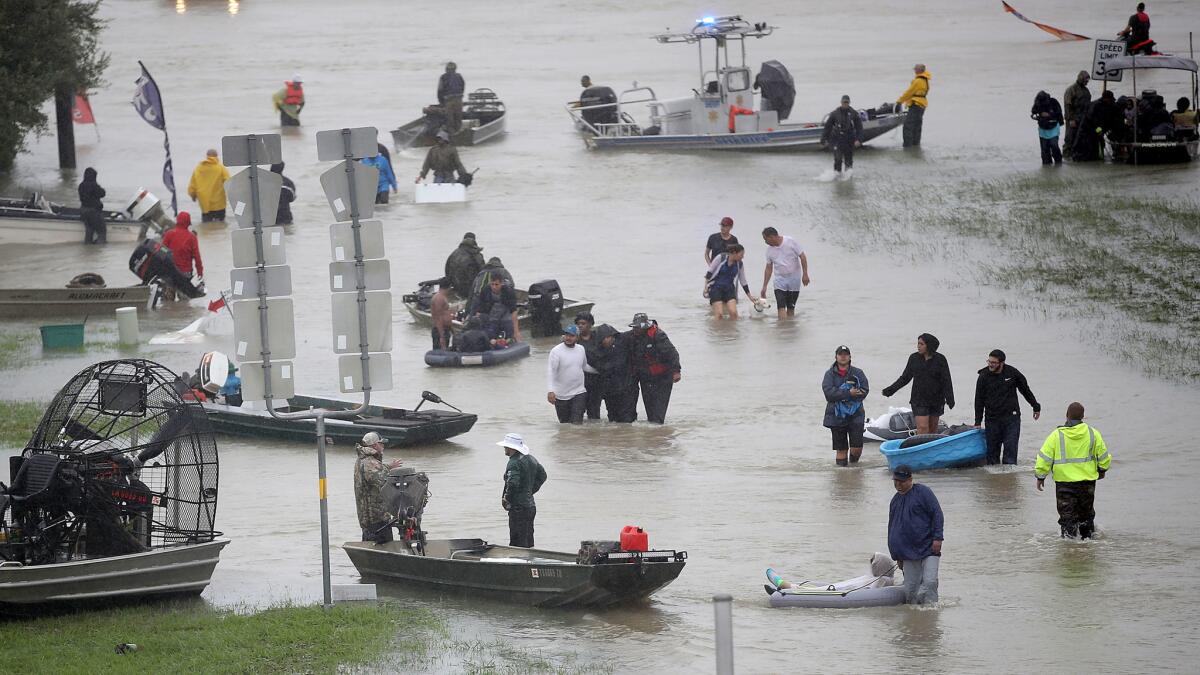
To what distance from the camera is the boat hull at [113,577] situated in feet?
41.7

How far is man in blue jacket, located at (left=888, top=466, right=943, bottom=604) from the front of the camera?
12930mm

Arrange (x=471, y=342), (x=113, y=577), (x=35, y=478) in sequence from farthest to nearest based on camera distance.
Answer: (x=471, y=342)
(x=113, y=577)
(x=35, y=478)

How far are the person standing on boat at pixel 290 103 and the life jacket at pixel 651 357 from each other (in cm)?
3047

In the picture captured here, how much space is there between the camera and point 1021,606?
1295cm

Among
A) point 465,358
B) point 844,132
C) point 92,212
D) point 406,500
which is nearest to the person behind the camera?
point 406,500

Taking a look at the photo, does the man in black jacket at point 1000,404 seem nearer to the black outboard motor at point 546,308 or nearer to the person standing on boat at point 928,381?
the person standing on boat at point 928,381

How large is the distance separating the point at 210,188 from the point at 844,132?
13.7 meters

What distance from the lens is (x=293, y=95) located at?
4803 centimetres

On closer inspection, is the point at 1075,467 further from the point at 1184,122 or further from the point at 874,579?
the point at 1184,122

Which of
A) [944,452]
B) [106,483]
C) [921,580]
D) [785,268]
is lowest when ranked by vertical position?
[921,580]

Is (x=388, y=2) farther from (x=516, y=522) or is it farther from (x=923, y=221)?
(x=516, y=522)

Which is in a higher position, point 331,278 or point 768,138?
point 768,138

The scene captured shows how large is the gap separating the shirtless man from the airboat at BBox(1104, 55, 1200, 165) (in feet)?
62.1

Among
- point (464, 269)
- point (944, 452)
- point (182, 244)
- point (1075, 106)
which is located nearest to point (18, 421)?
point (464, 269)
